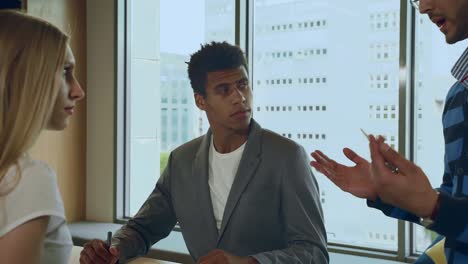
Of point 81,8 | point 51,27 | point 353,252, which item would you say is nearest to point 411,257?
point 353,252

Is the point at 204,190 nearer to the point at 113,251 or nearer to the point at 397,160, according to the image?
the point at 113,251

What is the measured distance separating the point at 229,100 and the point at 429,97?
59.5 inches

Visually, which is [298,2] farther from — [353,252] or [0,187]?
[0,187]

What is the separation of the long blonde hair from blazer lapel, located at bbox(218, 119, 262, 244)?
915 millimetres

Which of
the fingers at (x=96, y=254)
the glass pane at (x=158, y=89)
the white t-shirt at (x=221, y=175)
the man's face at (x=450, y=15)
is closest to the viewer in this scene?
the man's face at (x=450, y=15)

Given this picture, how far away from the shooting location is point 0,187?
3.43 ft

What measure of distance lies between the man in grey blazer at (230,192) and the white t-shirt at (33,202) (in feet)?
1.99

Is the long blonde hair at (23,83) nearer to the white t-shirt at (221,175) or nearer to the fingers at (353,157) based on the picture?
the fingers at (353,157)

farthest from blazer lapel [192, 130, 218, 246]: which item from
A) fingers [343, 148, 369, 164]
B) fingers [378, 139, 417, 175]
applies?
Result: fingers [378, 139, 417, 175]

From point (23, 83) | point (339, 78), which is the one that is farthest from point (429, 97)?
point (23, 83)

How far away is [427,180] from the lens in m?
1.02

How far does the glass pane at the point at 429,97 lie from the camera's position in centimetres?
304

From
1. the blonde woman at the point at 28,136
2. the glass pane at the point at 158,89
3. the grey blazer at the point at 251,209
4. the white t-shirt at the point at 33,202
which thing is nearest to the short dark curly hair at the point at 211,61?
the grey blazer at the point at 251,209

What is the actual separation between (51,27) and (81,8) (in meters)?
3.49
